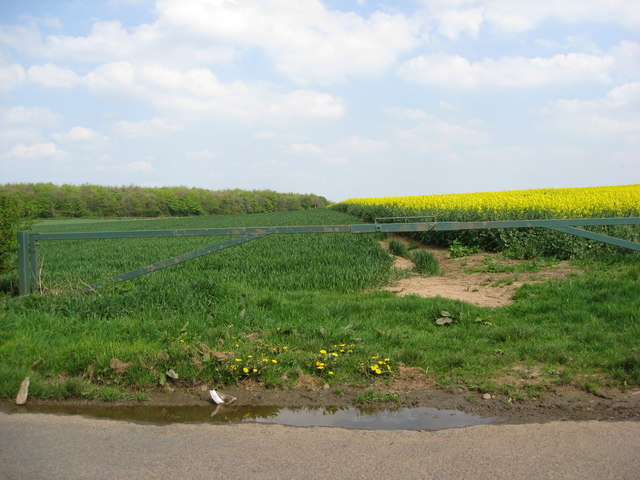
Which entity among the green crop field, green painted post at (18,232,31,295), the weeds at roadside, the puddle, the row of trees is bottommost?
the puddle

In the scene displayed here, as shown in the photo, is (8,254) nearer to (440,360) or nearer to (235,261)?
(235,261)

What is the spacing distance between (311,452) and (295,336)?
7.71 feet

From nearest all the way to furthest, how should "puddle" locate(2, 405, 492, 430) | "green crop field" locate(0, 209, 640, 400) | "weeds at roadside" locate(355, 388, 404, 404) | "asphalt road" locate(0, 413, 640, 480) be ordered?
"asphalt road" locate(0, 413, 640, 480)
"puddle" locate(2, 405, 492, 430)
"weeds at roadside" locate(355, 388, 404, 404)
"green crop field" locate(0, 209, 640, 400)

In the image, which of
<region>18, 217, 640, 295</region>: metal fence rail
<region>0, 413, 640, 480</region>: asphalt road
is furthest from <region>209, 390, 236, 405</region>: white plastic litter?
<region>18, 217, 640, 295</region>: metal fence rail

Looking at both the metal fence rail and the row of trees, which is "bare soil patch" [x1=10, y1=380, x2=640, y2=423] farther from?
the row of trees

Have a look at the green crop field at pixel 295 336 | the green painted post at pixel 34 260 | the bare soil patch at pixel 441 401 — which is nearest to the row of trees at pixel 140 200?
the green painted post at pixel 34 260

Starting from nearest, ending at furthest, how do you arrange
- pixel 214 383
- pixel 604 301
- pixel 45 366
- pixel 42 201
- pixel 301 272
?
pixel 214 383 < pixel 45 366 < pixel 604 301 < pixel 301 272 < pixel 42 201

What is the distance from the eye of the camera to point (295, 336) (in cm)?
539

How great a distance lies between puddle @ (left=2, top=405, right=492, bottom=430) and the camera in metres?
A: 3.61

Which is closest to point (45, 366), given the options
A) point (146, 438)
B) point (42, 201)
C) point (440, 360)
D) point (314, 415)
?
point (146, 438)

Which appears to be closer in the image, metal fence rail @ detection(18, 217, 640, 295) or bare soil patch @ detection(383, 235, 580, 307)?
metal fence rail @ detection(18, 217, 640, 295)

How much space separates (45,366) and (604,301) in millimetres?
6278

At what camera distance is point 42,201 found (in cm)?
6066

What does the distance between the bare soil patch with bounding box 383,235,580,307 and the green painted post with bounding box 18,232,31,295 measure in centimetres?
544
